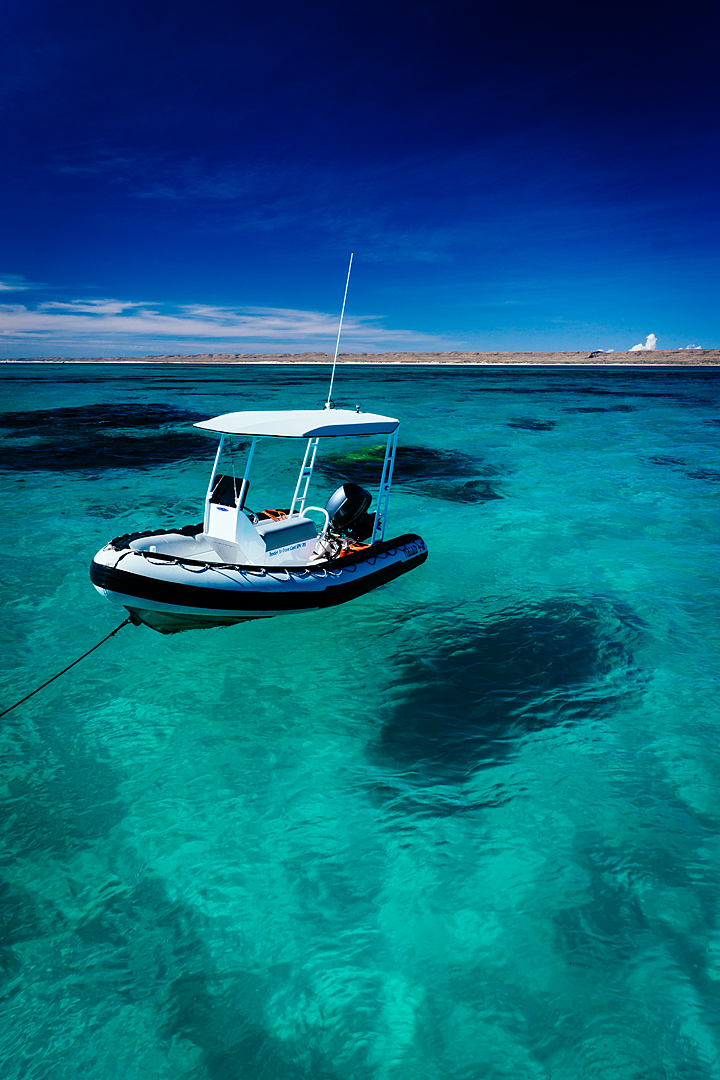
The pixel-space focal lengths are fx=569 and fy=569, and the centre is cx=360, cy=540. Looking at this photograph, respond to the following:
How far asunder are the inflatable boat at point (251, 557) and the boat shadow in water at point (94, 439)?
553 inches

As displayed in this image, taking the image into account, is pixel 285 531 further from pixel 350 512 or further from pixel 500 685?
pixel 500 685

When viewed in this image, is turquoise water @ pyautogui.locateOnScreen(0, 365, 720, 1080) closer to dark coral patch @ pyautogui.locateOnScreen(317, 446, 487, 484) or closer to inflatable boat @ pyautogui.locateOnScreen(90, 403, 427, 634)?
inflatable boat @ pyautogui.locateOnScreen(90, 403, 427, 634)

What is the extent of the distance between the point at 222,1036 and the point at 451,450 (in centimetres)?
2343

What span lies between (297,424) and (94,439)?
22.5m

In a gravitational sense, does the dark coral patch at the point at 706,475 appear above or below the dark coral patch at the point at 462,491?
above

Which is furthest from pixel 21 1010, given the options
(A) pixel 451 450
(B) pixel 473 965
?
(A) pixel 451 450

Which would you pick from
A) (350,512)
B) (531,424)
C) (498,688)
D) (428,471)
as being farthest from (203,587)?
(531,424)

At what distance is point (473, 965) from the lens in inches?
154

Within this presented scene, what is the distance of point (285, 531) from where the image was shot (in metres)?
8.58

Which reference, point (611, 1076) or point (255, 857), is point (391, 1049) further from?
point (255, 857)

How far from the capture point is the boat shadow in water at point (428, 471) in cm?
1772

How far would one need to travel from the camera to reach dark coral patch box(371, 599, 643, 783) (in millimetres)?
5918

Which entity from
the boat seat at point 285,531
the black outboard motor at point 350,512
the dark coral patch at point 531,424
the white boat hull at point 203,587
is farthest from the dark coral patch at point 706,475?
the white boat hull at point 203,587

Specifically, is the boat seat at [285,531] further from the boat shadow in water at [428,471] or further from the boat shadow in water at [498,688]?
the boat shadow in water at [428,471]
